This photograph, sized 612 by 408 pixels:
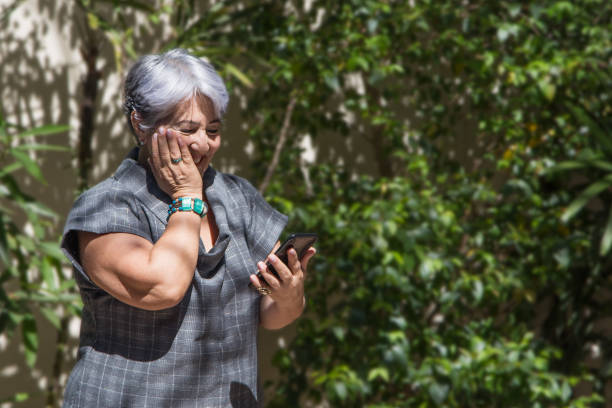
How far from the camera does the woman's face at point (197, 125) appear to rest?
4.17 feet

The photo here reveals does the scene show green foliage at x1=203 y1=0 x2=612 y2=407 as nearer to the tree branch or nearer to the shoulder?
the tree branch

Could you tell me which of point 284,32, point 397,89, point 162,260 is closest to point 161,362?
point 162,260

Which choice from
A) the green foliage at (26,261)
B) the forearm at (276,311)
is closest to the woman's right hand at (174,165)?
the forearm at (276,311)

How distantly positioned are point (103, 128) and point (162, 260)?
1.88 m

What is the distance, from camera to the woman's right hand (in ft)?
4.08

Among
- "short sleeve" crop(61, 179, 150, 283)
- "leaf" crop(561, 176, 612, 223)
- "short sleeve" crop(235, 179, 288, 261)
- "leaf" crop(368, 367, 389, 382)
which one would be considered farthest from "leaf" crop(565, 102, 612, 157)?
"short sleeve" crop(61, 179, 150, 283)

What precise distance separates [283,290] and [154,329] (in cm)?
24

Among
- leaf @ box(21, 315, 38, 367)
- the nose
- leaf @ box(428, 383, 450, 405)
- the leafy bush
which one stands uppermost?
the nose

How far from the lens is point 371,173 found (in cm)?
361

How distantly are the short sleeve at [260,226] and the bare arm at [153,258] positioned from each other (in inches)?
9.1

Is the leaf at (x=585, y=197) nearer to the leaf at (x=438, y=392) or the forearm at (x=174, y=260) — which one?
the leaf at (x=438, y=392)

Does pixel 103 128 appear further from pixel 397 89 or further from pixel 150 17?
pixel 397 89

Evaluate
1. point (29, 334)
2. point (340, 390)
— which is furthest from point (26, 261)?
point (340, 390)

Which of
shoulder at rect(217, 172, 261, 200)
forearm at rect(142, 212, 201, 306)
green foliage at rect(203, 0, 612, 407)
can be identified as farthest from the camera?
green foliage at rect(203, 0, 612, 407)
